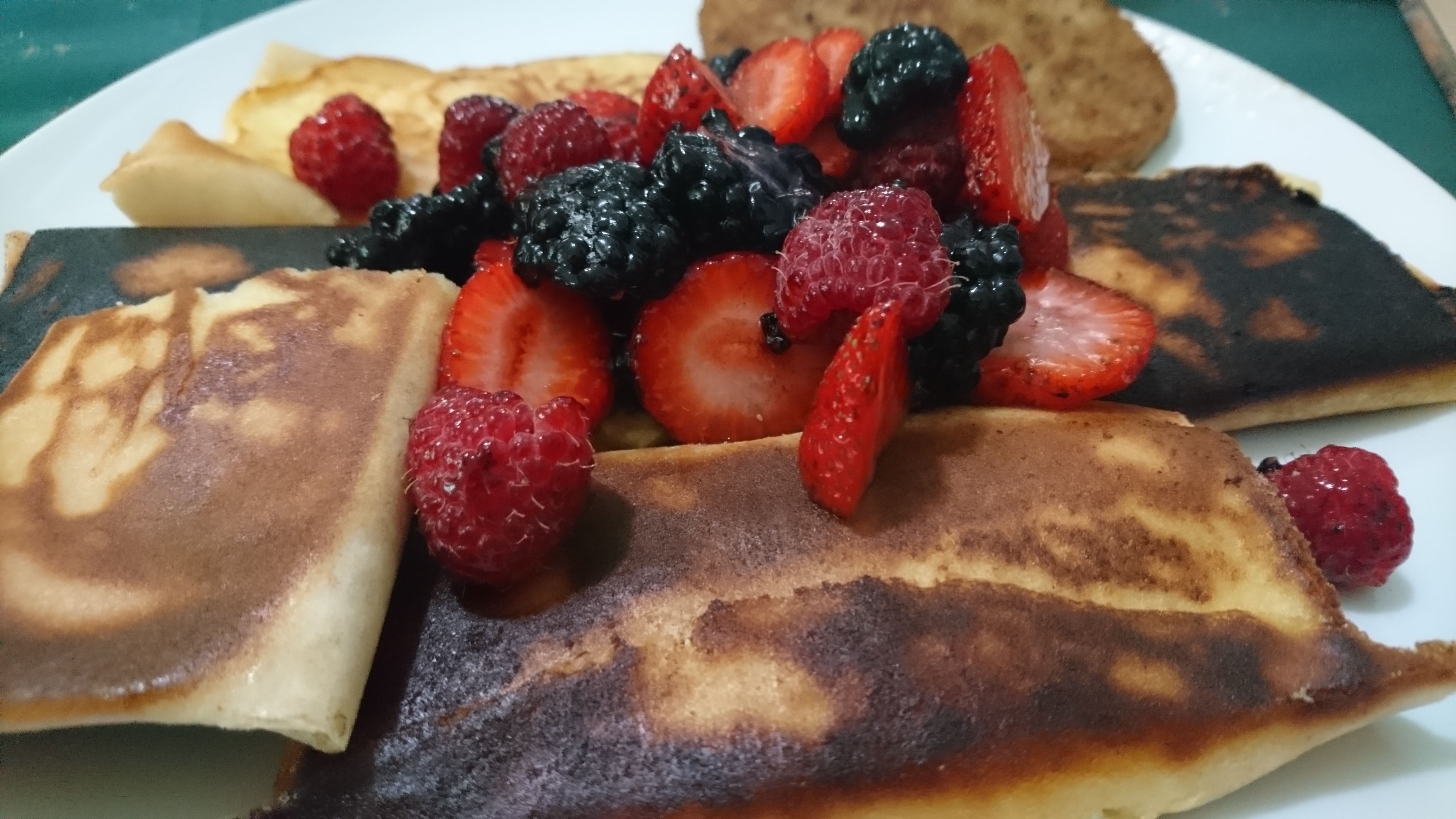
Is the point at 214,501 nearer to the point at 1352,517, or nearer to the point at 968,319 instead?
the point at 968,319

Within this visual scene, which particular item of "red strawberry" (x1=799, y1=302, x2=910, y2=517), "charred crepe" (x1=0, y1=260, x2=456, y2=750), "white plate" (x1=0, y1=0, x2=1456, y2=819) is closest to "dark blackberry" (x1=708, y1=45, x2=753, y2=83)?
"white plate" (x1=0, y1=0, x2=1456, y2=819)

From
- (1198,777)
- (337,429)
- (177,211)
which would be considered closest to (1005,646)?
(1198,777)

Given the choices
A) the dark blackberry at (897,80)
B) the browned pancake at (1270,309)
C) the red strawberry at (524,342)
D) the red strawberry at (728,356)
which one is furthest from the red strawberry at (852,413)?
the browned pancake at (1270,309)

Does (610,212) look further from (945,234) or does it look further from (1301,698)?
(1301,698)

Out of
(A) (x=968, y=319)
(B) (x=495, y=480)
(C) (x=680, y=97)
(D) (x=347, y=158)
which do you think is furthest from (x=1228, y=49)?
(B) (x=495, y=480)

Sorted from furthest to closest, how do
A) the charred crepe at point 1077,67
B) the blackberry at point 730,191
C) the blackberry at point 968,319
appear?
the charred crepe at point 1077,67
the blackberry at point 730,191
the blackberry at point 968,319

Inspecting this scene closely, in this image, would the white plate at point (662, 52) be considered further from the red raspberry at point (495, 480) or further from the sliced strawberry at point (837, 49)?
the sliced strawberry at point (837, 49)
